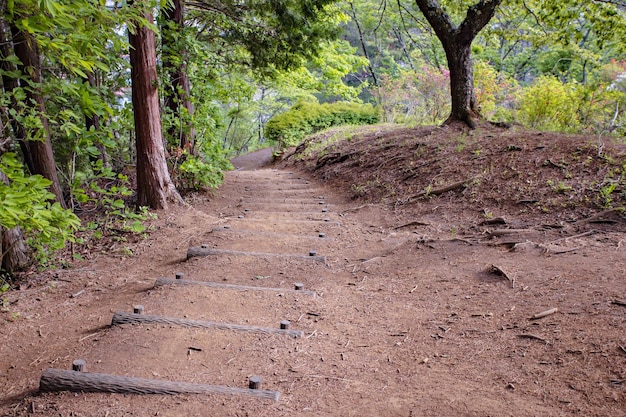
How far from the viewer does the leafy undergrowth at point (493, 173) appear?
484 cm

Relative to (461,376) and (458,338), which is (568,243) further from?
(461,376)

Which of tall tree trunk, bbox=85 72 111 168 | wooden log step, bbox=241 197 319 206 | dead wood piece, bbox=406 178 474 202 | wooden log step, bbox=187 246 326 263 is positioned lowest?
wooden log step, bbox=187 246 326 263

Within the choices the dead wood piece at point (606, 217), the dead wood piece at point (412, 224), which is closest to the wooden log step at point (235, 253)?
the dead wood piece at point (412, 224)

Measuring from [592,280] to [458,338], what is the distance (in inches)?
46.7

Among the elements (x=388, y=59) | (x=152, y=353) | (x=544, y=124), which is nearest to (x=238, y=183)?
(x=544, y=124)

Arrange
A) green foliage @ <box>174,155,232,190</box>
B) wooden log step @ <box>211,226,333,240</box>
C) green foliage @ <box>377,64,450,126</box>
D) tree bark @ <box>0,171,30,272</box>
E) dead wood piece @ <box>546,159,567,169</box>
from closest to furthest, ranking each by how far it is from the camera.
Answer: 1. tree bark @ <box>0,171,30,272</box>
2. wooden log step @ <box>211,226,333,240</box>
3. dead wood piece @ <box>546,159,567,169</box>
4. green foliage @ <box>174,155,232,190</box>
5. green foliage @ <box>377,64,450,126</box>

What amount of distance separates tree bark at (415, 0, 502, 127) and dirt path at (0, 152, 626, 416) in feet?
13.6

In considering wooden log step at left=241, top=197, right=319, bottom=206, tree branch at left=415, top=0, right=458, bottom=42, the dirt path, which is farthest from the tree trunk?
the dirt path

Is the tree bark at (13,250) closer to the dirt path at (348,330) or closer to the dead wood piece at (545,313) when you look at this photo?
the dirt path at (348,330)

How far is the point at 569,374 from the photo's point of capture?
7.40 feet

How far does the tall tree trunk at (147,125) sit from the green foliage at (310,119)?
1099 cm

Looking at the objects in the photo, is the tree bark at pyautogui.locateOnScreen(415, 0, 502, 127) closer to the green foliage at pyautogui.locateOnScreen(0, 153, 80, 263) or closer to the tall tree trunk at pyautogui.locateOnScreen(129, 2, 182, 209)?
the tall tree trunk at pyautogui.locateOnScreen(129, 2, 182, 209)

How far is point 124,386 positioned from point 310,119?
1650 cm

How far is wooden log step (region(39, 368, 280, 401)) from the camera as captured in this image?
7.12 ft
